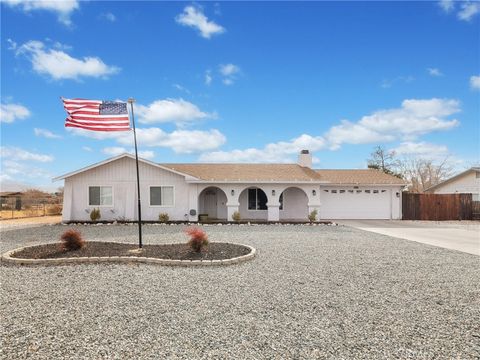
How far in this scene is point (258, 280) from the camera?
664cm

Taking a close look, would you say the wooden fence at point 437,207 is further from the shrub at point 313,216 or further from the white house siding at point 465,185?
the shrub at point 313,216

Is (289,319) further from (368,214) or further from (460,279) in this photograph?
(368,214)

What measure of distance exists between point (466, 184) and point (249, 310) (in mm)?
26187

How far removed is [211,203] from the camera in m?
21.1

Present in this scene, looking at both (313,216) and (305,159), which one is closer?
(313,216)

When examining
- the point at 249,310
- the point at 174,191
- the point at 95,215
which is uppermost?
the point at 174,191

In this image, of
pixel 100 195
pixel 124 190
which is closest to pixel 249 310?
pixel 124 190

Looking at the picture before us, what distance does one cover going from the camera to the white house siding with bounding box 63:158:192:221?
18.7 meters

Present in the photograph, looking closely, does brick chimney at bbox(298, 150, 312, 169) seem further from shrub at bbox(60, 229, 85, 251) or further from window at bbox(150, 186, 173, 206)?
shrub at bbox(60, 229, 85, 251)

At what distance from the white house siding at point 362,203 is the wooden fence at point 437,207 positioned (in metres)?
0.80

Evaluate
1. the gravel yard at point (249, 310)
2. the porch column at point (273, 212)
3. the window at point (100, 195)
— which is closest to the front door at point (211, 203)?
the porch column at point (273, 212)

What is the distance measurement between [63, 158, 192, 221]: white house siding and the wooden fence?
48.4ft

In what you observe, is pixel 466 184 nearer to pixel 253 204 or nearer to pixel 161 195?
pixel 253 204

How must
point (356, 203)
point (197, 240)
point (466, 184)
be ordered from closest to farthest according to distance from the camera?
point (197, 240) → point (356, 203) → point (466, 184)
